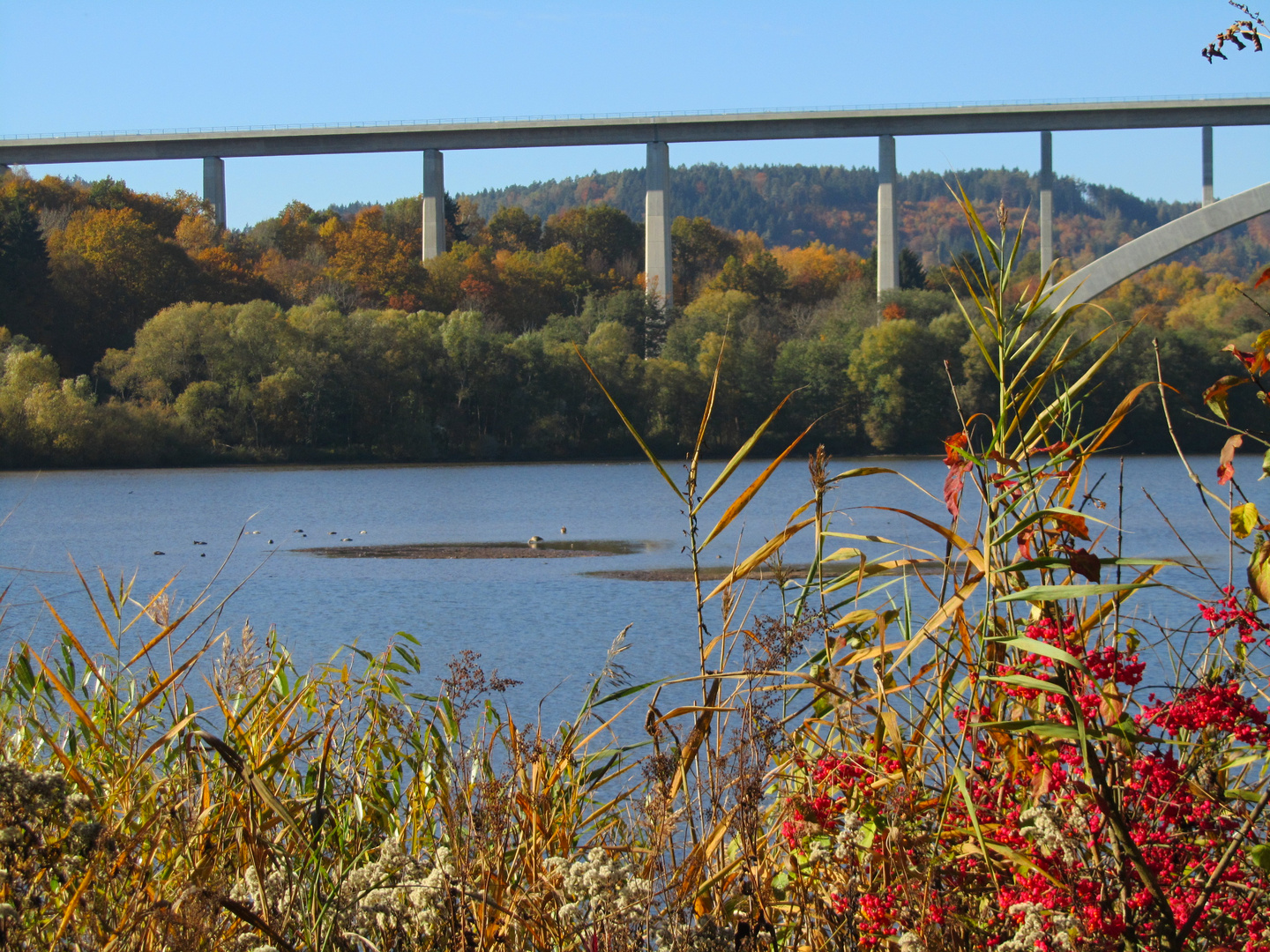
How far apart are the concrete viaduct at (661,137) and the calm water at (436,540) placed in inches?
742

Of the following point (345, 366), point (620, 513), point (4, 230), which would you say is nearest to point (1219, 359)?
point (620, 513)

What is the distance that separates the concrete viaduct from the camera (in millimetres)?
55812

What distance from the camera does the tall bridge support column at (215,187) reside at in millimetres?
60094

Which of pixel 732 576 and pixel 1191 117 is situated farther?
pixel 1191 117

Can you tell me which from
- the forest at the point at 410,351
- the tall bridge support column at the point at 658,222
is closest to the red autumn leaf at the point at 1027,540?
the forest at the point at 410,351

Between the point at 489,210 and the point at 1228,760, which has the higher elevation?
the point at 489,210

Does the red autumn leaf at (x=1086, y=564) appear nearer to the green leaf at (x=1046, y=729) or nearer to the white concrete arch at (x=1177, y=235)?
the green leaf at (x=1046, y=729)

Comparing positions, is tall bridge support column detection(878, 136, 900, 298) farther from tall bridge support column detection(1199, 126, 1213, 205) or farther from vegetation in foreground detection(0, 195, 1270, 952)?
vegetation in foreground detection(0, 195, 1270, 952)

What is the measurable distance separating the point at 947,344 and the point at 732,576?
164 feet

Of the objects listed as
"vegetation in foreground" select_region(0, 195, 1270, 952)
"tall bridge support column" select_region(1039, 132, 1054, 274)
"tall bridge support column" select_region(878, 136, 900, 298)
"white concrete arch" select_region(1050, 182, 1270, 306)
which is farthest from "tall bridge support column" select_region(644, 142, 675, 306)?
"vegetation in foreground" select_region(0, 195, 1270, 952)

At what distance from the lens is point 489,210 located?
11231 centimetres

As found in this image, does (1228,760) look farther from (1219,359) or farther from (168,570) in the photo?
(1219,359)

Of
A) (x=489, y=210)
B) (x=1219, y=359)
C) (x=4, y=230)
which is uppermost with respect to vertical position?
(x=489, y=210)

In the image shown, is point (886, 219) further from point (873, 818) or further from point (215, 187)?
point (873, 818)
